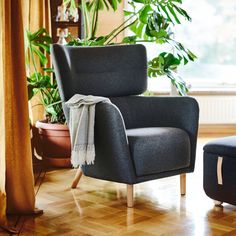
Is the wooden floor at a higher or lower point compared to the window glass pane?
lower

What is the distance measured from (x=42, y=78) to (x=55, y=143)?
1.79 feet

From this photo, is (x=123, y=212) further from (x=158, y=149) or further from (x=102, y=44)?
(x=102, y=44)

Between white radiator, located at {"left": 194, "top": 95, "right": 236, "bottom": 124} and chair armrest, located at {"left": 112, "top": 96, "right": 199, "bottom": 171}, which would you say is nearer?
chair armrest, located at {"left": 112, "top": 96, "right": 199, "bottom": 171}

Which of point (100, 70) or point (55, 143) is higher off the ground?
point (100, 70)

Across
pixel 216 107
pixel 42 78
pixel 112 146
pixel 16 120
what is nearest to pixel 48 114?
pixel 42 78

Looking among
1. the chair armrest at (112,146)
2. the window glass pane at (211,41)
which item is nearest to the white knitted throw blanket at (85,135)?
the chair armrest at (112,146)

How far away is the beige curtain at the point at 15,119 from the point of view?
2.80 m

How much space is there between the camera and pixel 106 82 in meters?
3.58

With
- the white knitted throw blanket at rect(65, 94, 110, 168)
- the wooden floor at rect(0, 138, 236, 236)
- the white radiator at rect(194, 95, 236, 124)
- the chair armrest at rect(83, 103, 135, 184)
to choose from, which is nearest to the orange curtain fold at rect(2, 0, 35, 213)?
the wooden floor at rect(0, 138, 236, 236)

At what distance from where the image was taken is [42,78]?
163 inches

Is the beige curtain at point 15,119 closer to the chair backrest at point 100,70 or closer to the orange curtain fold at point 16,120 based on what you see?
the orange curtain fold at point 16,120

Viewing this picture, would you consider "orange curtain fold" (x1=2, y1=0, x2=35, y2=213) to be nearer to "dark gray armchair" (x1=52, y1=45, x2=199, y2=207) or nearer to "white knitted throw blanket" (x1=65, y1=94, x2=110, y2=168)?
"white knitted throw blanket" (x1=65, y1=94, x2=110, y2=168)

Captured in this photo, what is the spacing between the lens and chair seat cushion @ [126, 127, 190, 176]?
307cm

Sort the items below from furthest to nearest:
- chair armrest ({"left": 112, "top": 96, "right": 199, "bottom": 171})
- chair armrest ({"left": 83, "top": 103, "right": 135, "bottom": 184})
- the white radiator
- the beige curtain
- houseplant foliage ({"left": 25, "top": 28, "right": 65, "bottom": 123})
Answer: the white radiator, houseplant foliage ({"left": 25, "top": 28, "right": 65, "bottom": 123}), chair armrest ({"left": 112, "top": 96, "right": 199, "bottom": 171}), chair armrest ({"left": 83, "top": 103, "right": 135, "bottom": 184}), the beige curtain
